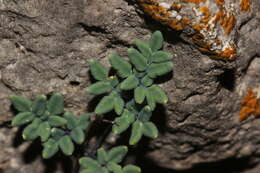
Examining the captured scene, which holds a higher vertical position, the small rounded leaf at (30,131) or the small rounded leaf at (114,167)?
the small rounded leaf at (30,131)

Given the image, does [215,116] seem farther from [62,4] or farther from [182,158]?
[62,4]

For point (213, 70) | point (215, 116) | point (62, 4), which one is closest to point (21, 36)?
point (62, 4)

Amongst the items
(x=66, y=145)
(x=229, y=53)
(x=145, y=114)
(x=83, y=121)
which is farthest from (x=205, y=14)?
(x=66, y=145)

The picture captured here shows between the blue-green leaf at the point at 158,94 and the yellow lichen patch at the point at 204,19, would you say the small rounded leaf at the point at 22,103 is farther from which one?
the yellow lichen patch at the point at 204,19

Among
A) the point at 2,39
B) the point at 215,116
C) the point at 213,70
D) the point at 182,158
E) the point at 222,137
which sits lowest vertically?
the point at 182,158

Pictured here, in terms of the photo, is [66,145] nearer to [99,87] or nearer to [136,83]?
[99,87]

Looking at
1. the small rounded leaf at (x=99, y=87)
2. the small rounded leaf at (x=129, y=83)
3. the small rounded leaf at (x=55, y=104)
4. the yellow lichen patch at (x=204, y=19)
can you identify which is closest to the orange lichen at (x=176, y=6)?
the yellow lichen patch at (x=204, y=19)

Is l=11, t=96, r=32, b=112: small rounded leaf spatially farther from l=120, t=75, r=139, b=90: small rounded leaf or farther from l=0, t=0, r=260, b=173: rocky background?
l=120, t=75, r=139, b=90: small rounded leaf
